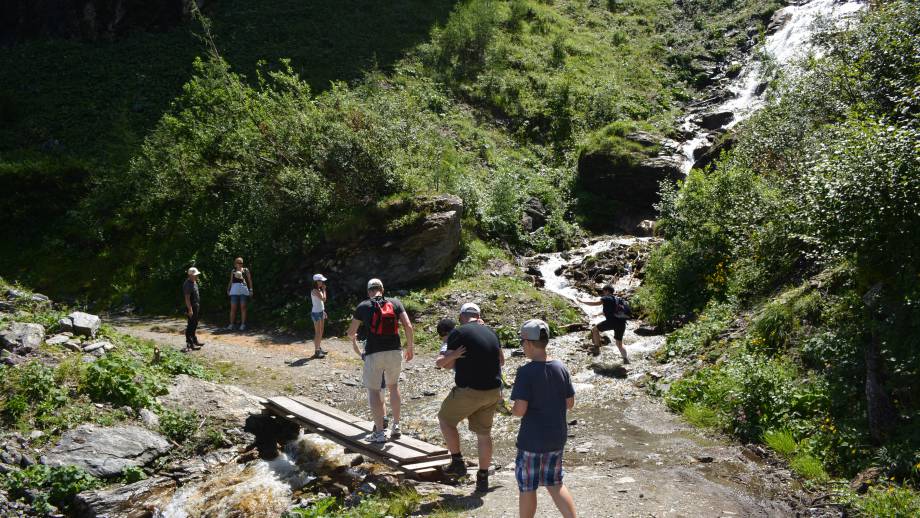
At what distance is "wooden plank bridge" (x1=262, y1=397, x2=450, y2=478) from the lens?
779 cm

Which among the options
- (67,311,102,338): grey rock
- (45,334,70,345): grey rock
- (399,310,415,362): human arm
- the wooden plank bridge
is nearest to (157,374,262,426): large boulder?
the wooden plank bridge

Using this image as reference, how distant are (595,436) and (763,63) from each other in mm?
30585

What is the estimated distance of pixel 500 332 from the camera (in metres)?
16.9

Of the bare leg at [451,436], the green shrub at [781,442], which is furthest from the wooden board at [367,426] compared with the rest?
the green shrub at [781,442]

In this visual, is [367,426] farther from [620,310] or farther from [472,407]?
[620,310]

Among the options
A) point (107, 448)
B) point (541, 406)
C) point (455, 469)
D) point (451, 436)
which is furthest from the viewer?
point (107, 448)

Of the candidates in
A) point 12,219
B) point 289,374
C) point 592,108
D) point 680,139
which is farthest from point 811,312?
point 12,219

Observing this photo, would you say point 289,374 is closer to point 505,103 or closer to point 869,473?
point 869,473

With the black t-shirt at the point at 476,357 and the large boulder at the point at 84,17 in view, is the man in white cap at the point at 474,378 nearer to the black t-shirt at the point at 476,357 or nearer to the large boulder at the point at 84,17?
the black t-shirt at the point at 476,357

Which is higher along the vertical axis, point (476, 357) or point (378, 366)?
point (476, 357)

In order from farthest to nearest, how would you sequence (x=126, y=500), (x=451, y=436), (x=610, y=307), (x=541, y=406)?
(x=610, y=307) → (x=126, y=500) → (x=451, y=436) → (x=541, y=406)

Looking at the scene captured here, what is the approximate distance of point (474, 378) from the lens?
746 cm

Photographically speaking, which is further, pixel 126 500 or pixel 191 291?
pixel 191 291

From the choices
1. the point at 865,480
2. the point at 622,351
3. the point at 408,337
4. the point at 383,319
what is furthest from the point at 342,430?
the point at 622,351
